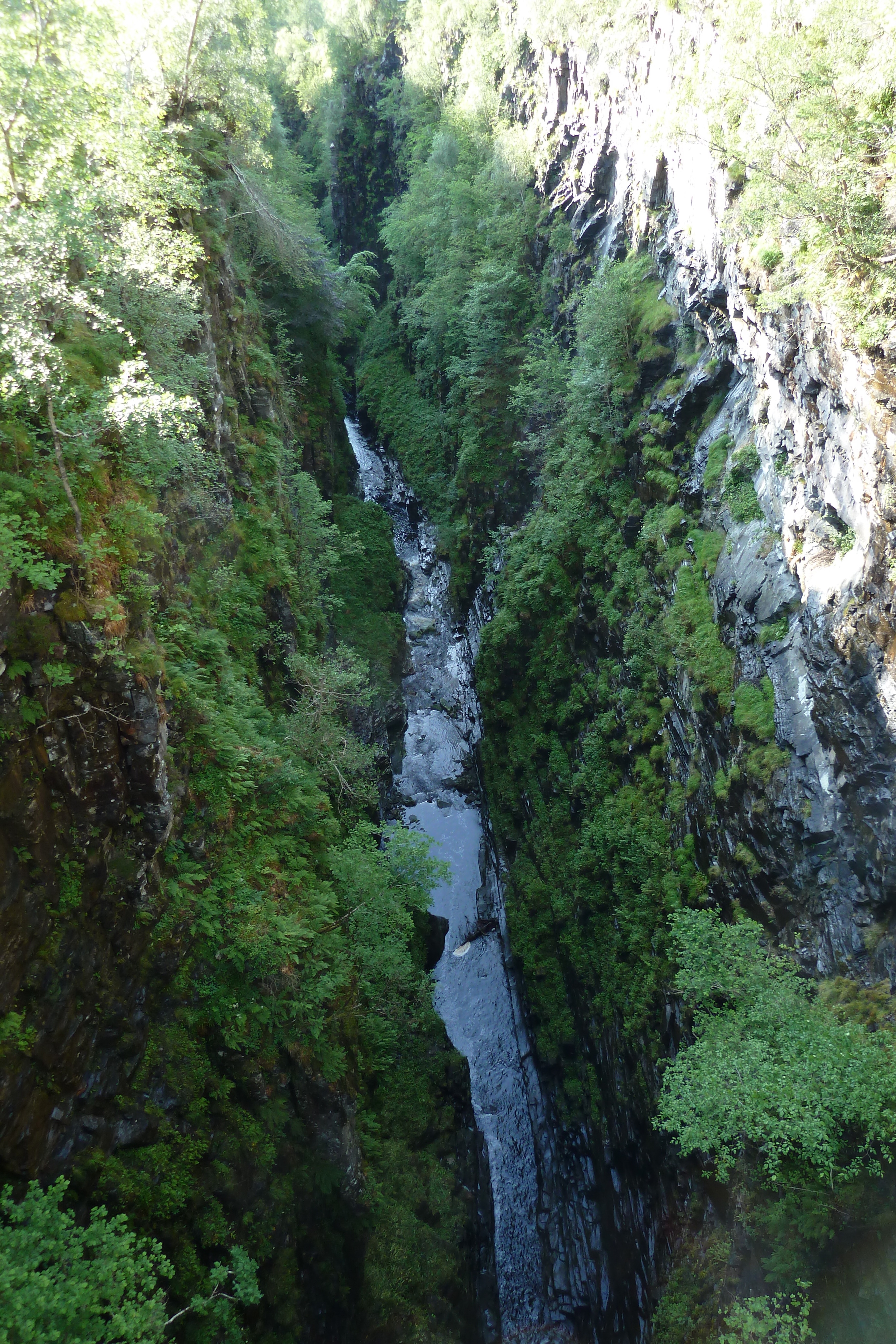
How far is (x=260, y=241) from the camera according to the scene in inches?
1014

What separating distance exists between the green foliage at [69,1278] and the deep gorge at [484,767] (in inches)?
2.4

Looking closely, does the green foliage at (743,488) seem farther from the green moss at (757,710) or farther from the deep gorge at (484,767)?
the green moss at (757,710)

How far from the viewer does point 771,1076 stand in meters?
10.4

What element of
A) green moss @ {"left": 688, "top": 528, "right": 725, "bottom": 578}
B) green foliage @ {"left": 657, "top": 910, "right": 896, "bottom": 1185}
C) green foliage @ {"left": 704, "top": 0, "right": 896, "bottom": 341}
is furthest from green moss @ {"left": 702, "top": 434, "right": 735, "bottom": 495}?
green foliage @ {"left": 657, "top": 910, "right": 896, "bottom": 1185}

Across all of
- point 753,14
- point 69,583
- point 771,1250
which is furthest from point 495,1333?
point 753,14

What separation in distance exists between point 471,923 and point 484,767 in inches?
237

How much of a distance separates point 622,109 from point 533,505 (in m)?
13.5

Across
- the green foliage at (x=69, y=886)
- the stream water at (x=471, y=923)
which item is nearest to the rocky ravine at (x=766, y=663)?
the stream water at (x=471, y=923)

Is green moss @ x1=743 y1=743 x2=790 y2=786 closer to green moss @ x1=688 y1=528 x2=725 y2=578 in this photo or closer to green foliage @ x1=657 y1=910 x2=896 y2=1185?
green foliage @ x1=657 y1=910 x2=896 y2=1185

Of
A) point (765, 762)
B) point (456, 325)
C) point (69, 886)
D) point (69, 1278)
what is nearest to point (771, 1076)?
point (765, 762)

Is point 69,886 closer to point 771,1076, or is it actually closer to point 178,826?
point 178,826

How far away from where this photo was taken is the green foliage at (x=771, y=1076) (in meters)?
9.53

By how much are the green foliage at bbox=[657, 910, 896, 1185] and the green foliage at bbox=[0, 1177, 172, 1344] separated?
25.8 ft

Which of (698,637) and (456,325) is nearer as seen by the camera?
(698,637)
